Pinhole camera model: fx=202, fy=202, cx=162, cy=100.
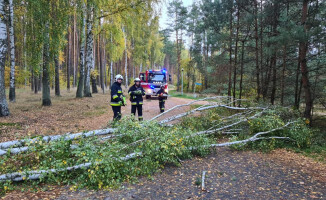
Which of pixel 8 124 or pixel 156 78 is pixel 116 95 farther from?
pixel 156 78

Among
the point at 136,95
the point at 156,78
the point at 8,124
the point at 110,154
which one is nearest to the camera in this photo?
the point at 110,154

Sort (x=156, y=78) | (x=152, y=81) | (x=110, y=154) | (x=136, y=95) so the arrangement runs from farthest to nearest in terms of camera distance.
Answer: (x=156, y=78), (x=152, y=81), (x=136, y=95), (x=110, y=154)

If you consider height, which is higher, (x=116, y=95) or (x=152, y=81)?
(x=152, y=81)

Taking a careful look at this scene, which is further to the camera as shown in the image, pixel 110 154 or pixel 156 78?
pixel 156 78

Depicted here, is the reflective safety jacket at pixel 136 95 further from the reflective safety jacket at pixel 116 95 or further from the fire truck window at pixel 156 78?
the fire truck window at pixel 156 78

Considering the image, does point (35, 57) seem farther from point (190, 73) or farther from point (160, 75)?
point (190, 73)

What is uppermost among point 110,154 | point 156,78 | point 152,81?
point 156,78

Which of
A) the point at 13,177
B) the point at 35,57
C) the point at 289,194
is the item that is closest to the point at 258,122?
the point at 289,194

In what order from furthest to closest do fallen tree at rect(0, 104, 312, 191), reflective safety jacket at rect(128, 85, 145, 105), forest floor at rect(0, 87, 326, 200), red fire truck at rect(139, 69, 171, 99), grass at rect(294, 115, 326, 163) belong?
red fire truck at rect(139, 69, 171, 99) → reflective safety jacket at rect(128, 85, 145, 105) → grass at rect(294, 115, 326, 163) → fallen tree at rect(0, 104, 312, 191) → forest floor at rect(0, 87, 326, 200)

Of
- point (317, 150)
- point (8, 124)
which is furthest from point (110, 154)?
point (317, 150)

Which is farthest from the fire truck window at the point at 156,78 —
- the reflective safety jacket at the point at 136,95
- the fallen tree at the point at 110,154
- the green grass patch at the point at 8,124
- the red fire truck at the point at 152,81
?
the fallen tree at the point at 110,154

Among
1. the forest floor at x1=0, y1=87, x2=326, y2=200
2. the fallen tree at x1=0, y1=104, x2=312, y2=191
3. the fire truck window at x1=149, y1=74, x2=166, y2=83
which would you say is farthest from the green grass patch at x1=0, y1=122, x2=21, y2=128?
the fire truck window at x1=149, y1=74, x2=166, y2=83

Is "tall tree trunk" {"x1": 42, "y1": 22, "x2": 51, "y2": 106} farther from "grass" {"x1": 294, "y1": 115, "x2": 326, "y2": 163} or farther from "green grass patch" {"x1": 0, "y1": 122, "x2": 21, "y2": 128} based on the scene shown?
"grass" {"x1": 294, "y1": 115, "x2": 326, "y2": 163}

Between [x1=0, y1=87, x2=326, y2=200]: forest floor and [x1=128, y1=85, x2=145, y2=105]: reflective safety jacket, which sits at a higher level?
[x1=128, y1=85, x2=145, y2=105]: reflective safety jacket
